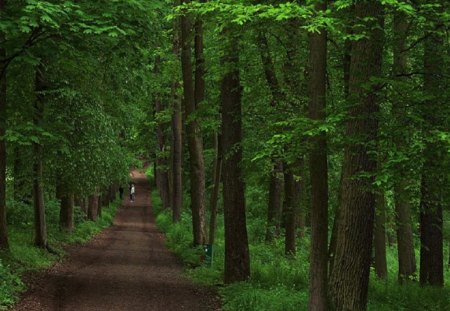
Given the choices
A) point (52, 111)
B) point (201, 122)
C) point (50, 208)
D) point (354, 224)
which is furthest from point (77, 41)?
point (50, 208)

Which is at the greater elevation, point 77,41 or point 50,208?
point 77,41

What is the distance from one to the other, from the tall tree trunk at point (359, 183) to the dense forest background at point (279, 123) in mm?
25

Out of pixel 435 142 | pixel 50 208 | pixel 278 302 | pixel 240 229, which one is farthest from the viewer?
pixel 50 208

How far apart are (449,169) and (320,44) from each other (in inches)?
130

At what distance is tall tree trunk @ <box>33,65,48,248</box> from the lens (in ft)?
45.7

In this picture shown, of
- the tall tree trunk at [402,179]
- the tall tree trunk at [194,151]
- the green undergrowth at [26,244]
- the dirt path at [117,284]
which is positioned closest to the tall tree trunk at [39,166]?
the green undergrowth at [26,244]

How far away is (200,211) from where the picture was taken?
64.2 feet

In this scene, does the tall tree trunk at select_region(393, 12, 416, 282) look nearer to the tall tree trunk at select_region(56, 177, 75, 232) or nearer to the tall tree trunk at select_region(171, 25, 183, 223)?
the tall tree trunk at select_region(56, 177, 75, 232)

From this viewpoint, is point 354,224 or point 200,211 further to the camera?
point 200,211

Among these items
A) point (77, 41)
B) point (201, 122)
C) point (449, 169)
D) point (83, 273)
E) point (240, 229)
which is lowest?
point (83, 273)

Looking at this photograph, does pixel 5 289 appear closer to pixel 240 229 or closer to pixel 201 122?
pixel 240 229

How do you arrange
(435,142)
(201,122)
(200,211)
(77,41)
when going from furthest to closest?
1. (200,211)
2. (201,122)
3. (77,41)
4. (435,142)

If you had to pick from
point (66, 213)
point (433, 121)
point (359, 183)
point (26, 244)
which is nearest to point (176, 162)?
point (66, 213)

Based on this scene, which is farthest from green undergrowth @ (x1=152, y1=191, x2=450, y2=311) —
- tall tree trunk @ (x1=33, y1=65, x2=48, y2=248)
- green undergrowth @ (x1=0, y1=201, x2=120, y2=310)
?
tall tree trunk @ (x1=33, y1=65, x2=48, y2=248)
